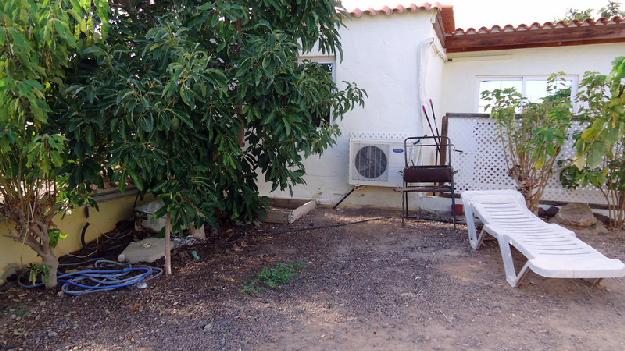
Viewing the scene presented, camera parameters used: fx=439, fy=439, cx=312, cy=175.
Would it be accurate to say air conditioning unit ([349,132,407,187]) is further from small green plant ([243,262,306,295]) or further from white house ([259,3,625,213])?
small green plant ([243,262,306,295])

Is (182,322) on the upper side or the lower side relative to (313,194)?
lower

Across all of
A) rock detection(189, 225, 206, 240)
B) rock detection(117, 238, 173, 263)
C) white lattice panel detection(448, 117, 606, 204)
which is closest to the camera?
rock detection(117, 238, 173, 263)

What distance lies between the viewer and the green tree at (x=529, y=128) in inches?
208

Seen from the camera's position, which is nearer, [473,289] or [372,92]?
[473,289]

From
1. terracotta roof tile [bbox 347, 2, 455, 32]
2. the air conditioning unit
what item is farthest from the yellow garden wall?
terracotta roof tile [bbox 347, 2, 455, 32]

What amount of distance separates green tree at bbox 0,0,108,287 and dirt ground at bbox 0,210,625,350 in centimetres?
71

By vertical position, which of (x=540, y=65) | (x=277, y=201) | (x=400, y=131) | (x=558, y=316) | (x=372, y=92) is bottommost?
A: (x=558, y=316)

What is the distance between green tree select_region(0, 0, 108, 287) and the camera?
265 centimetres

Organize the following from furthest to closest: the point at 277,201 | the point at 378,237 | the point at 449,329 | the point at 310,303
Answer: the point at 277,201, the point at 378,237, the point at 310,303, the point at 449,329

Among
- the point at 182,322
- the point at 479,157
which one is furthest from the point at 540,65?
the point at 182,322

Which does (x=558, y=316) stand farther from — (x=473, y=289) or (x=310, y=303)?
(x=310, y=303)

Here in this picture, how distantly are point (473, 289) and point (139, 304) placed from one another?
2.71 m

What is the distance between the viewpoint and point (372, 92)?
22.1ft

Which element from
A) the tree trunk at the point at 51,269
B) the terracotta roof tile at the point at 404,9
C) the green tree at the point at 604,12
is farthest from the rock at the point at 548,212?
the green tree at the point at 604,12
